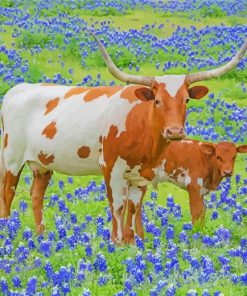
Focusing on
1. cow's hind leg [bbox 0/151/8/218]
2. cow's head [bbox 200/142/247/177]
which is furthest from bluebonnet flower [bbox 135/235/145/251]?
cow's hind leg [bbox 0/151/8/218]

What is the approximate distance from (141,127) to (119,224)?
1.01 metres

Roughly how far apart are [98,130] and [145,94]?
0.83 metres

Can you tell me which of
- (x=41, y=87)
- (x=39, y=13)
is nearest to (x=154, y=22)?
(x=39, y=13)

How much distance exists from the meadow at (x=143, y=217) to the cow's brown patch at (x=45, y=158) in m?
0.64

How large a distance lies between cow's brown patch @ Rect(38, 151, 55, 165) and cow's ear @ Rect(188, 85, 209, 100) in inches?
68.0

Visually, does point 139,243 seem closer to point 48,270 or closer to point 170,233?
point 170,233

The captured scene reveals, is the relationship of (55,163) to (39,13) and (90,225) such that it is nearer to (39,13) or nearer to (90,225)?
(90,225)

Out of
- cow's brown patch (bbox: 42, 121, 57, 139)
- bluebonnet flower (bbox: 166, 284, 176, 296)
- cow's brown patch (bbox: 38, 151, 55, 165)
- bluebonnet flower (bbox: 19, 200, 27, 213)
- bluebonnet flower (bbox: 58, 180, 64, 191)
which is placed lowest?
bluebonnet flower (bbox: 166, 284, 176, 296)

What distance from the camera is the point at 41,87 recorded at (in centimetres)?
916

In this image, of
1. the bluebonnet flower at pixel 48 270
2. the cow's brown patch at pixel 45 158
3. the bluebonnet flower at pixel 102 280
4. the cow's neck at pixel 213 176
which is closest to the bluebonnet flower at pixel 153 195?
the cow's neck at pixel 213 176

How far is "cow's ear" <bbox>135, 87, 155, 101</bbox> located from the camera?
7.58m

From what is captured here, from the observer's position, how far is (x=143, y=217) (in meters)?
9.38

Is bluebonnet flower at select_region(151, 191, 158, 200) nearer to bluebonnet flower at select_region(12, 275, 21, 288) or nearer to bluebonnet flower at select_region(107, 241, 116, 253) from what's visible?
bluebonnet flower at select_region(107, 241, 116, 253)

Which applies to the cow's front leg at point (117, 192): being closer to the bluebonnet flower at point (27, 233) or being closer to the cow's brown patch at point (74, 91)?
the bluebonnet flower at point (27, 233)
